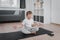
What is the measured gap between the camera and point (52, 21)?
171 inches

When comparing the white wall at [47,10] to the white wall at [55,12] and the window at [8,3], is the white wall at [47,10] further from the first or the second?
the window at [8,3]

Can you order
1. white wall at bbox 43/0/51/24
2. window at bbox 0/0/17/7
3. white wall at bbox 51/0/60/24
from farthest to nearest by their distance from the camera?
1. window at bbox 0/0/17/7
2. white wall at bbox 43/0/51/24
3. white wall at bbox 51/0/60/24

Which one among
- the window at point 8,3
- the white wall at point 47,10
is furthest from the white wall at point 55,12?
the window at point 8,3

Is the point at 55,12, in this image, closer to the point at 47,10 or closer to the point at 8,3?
the point at 47,10

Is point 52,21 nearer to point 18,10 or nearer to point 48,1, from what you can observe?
point 48,1

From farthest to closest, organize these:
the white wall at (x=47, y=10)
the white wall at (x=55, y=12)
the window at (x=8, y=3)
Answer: the window at (x=8, y=3)
the white wall at (x=47, y=10)
the white wall at (x=55, y=12)

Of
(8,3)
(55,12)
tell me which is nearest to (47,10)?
(55,12)

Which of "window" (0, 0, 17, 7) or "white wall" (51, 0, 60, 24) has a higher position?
"window" (0, 0, 17, 7)

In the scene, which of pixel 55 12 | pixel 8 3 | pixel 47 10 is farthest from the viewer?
pixel 8 3

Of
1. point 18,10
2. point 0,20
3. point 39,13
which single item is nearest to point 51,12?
point 39,13

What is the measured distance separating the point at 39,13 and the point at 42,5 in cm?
37

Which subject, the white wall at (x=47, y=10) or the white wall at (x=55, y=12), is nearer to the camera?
the white wall at (x=55, y=12)

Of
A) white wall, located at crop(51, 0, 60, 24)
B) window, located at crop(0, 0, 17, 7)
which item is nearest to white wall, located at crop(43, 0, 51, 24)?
white wall, located at crop(51, 0, 60, 24)

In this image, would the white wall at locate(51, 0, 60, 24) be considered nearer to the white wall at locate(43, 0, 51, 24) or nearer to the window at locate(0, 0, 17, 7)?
the white wall at locate(43, 0, 51, 24)
